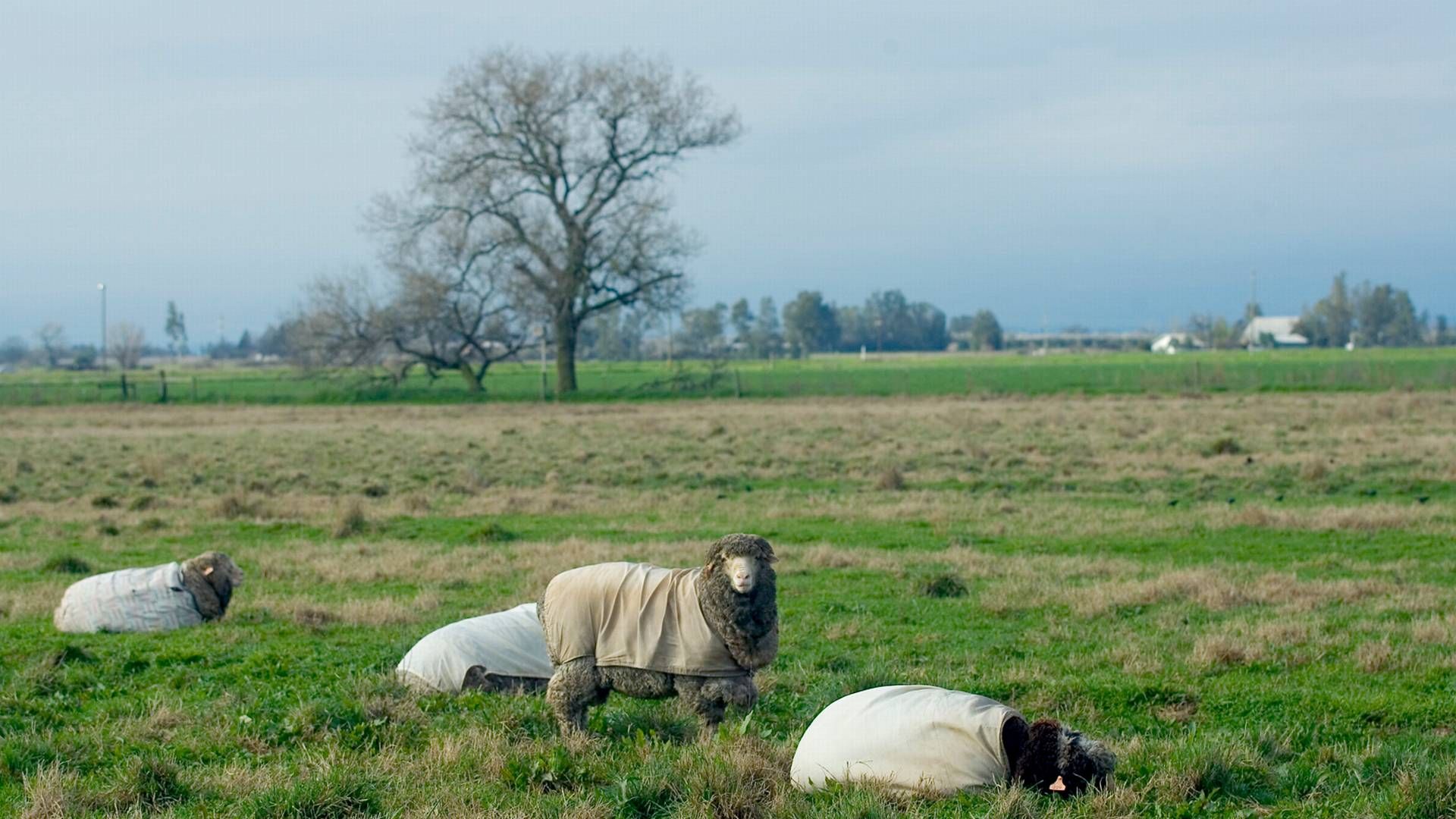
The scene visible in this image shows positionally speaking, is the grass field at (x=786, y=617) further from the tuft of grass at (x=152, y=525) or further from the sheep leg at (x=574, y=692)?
the sheep leg at (x=574, y=692)

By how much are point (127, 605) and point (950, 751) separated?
26.8 ft

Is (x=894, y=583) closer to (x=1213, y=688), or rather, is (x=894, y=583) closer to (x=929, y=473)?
(x=1213, y=688)

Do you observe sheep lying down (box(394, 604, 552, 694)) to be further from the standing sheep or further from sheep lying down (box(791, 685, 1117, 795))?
sheep lying down (box(791, 685, 1117, 795))

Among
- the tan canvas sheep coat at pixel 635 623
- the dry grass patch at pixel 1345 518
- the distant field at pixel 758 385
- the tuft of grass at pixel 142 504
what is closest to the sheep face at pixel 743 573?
the tan canvas sheep coat at pixel 635 623

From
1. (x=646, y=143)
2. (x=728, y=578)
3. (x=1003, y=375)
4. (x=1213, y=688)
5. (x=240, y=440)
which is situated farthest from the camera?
(x=1003, y=375)

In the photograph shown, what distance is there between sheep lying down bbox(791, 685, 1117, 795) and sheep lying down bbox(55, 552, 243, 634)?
23.7 ft

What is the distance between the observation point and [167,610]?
11453 millimetres

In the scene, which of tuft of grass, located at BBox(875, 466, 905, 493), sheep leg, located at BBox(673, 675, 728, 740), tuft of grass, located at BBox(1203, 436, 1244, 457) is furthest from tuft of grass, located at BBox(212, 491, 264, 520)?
tuft of grass, located at BBox(1203, 436, 1244, 457)

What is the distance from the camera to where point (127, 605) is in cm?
1132

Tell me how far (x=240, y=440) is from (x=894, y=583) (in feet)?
85.2

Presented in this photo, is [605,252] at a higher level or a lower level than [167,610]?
higher

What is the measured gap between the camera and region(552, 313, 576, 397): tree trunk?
59656 millimetres

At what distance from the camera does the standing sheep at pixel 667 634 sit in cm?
716

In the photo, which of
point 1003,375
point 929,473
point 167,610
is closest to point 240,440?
point 929,473
